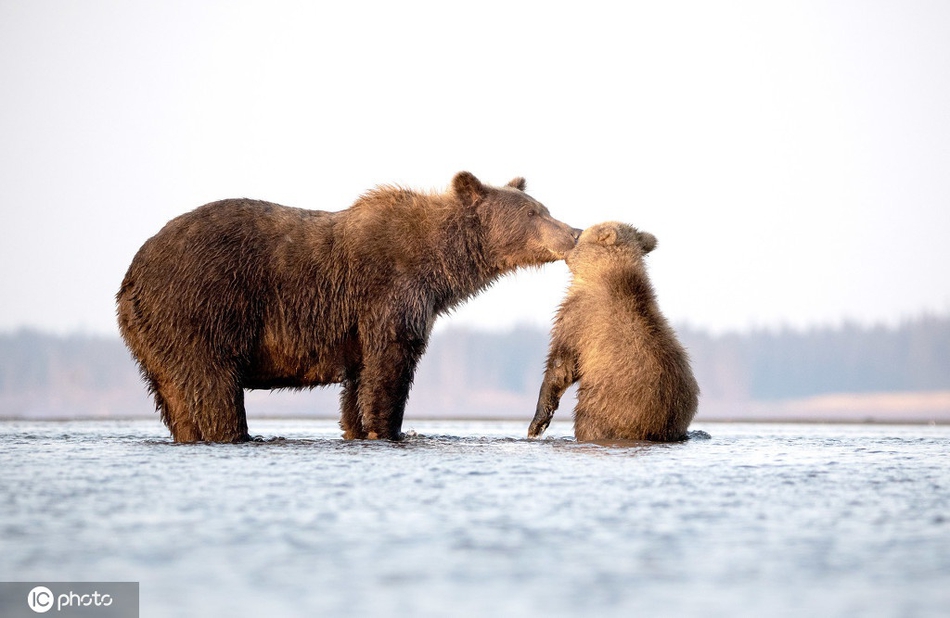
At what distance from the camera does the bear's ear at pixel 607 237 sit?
32.6 feet

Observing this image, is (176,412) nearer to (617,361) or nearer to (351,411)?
(351,411)

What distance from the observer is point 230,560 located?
163 inches

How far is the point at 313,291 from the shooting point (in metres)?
9.59

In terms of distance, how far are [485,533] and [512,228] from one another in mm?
5807

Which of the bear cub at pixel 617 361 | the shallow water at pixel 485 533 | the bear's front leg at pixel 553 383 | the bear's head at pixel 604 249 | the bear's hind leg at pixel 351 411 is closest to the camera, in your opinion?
the shallow water at pixel 485 533

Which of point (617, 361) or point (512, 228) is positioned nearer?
point (617, 361)

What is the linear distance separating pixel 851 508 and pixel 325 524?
249 centimetres

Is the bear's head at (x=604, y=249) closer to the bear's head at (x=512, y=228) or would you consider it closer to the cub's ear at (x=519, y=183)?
the bear's head at (x=512, y=228)

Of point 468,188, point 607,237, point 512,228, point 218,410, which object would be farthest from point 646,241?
point 218,410

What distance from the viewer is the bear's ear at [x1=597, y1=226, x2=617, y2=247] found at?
995 cm

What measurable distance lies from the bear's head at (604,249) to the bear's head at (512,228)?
0.59 ft

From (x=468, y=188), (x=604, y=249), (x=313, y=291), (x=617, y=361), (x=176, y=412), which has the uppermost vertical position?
(x=468, y=188)

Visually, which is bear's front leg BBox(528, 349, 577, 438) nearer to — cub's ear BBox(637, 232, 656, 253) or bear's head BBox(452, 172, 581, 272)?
bear's head BBox(452, 172, 581, 272)

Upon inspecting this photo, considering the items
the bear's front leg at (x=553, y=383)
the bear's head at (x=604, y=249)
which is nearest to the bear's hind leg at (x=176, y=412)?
the bear's front leg at (x=553, y=383)
